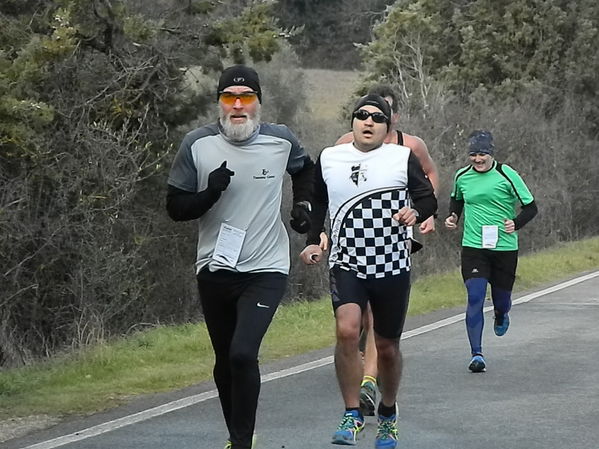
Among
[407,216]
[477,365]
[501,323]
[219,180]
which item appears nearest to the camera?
[219,180]

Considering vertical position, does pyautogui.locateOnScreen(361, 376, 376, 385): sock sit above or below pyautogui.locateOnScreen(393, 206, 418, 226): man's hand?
below

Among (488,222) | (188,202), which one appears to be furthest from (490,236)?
(188,202)

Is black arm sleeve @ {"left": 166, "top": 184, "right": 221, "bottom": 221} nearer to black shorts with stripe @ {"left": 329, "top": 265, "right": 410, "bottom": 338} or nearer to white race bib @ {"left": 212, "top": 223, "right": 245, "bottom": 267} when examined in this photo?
white race bib @ {"left": 212, "top": 223, "right": 245, "bottom": 267}

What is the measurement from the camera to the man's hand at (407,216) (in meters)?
7.12

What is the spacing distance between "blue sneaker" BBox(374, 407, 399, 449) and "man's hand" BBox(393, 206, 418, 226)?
45.4 inches

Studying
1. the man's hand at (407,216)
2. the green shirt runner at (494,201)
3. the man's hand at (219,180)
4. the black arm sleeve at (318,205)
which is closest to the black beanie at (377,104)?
the black arm sleeve at (318,205)

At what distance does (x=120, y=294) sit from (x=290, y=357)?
5.44 meters

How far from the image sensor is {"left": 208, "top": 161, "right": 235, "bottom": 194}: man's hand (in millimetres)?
6555

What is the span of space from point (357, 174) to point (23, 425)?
2.84 m

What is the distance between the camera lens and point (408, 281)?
291 inches

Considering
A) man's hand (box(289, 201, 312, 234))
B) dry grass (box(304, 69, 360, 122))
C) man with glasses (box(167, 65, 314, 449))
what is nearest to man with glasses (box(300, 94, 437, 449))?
man's hand (box(289, 201, 312, 234))

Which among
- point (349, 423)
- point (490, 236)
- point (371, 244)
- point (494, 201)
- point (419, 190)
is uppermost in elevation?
point (419, 190)

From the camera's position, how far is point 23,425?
8.33m

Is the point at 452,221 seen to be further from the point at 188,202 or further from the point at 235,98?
the point at 188,202
